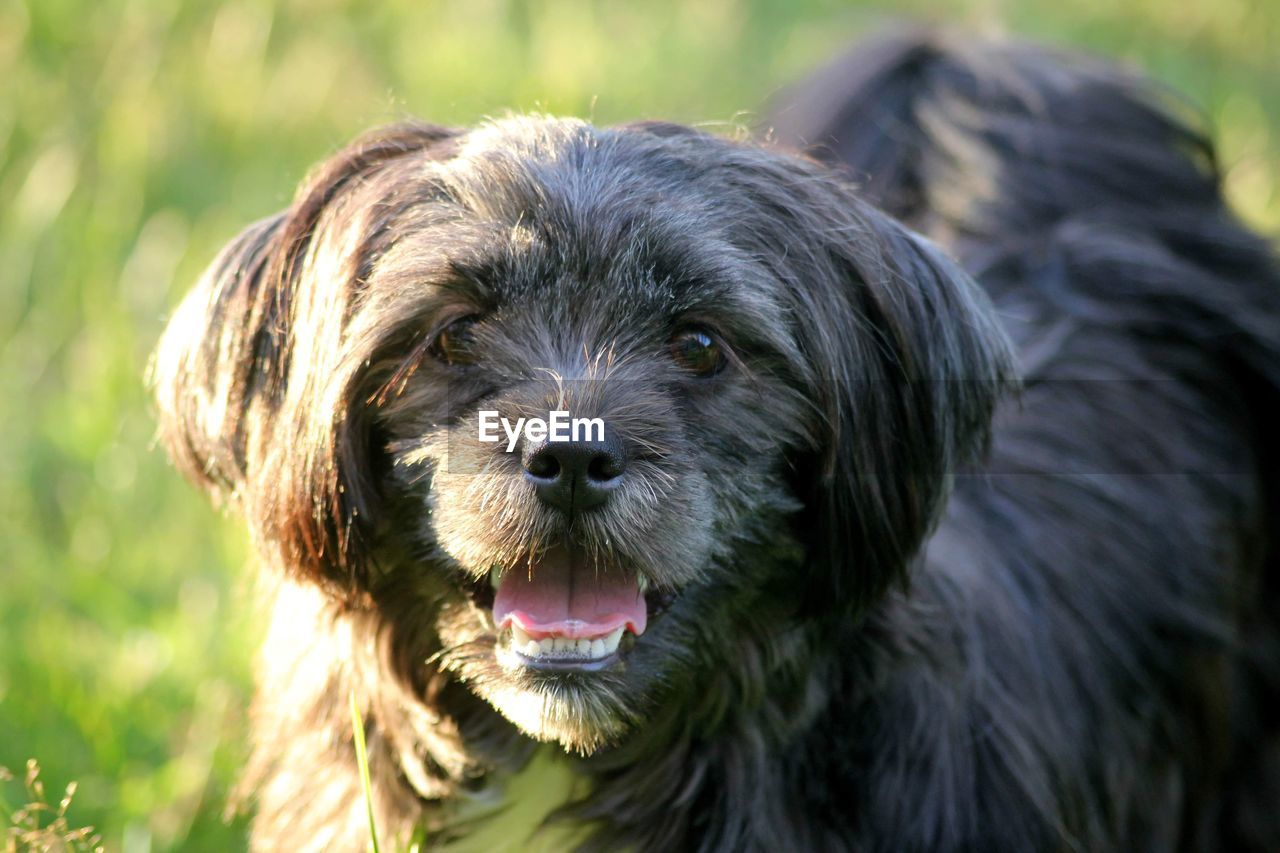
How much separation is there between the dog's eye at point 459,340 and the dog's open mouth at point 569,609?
1.15 ft

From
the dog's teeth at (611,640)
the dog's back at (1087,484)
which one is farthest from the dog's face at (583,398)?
the dog's back at (1087,484)

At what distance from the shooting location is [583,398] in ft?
8.46

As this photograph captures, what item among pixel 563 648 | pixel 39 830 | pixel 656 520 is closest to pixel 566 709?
pixel 563 648

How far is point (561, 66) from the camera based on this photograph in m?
6.77

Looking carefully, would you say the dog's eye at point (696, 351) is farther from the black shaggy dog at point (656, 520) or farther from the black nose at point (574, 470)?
the black nose at point (574, 470)

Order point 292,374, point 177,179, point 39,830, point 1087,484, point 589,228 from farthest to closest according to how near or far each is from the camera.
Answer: point 177,179 → point 1087,484 → point 39,830 → point 292,374 → point 589,228

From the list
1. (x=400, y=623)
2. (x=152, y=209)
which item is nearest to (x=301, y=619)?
(x=400, y=623)

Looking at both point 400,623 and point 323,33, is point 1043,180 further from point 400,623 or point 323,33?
point 323,33

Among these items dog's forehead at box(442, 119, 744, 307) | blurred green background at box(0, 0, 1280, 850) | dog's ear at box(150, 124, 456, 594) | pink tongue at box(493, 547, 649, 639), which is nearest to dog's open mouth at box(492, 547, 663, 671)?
pink tongue at box(493, 547, 649, 639)

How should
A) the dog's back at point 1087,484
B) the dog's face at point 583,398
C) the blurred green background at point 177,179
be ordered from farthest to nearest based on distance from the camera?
1. the blurred green background at point 177,179
2. the dog's back at point 1087,484
3. the dog's face at point 583,398

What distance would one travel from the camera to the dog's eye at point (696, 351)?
2.73 meters

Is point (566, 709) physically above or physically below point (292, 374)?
below

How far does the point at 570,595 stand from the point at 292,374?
2.05 ft

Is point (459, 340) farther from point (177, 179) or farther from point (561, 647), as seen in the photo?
point (177, 179)
